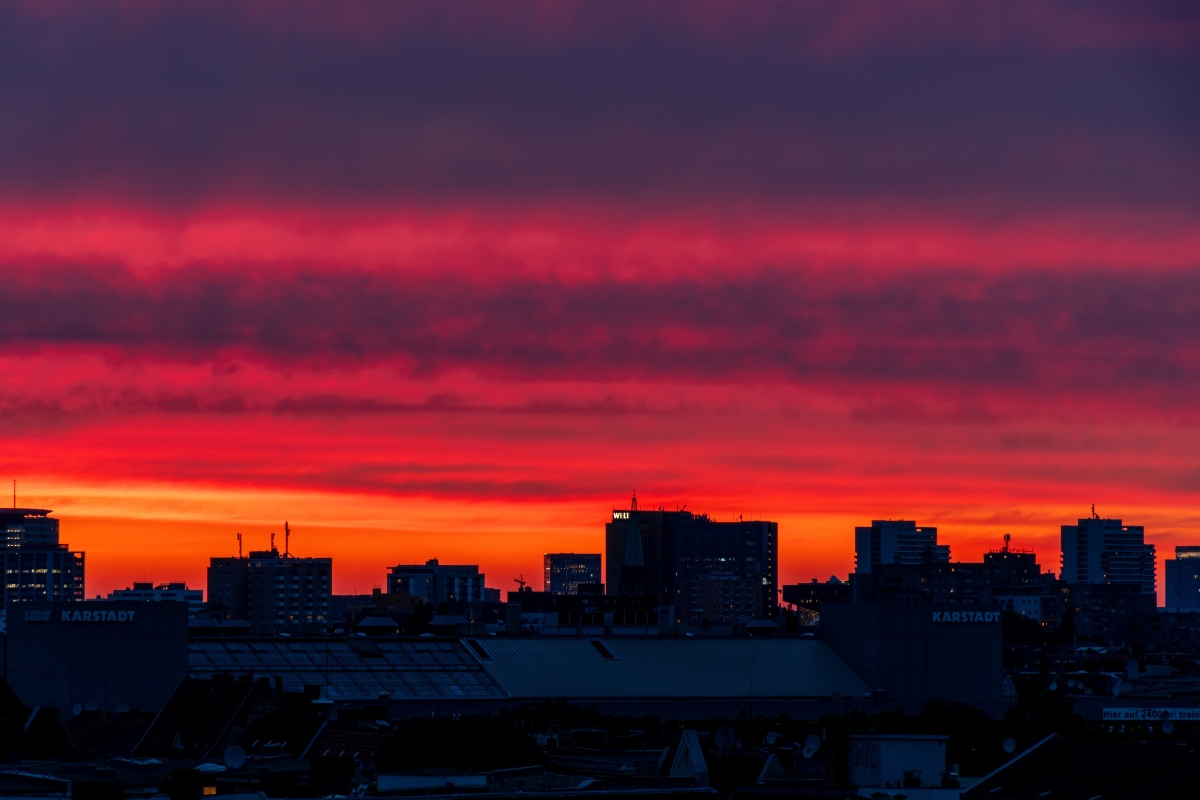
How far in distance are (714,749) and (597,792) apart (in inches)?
1483

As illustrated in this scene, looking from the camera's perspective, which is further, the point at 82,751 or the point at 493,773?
the point at 82,751

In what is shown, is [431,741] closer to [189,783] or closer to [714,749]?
[714,749]

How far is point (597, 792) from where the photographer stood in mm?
81938

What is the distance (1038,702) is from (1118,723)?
20.2 m

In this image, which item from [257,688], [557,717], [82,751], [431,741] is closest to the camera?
[431,741]

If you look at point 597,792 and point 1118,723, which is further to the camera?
→ point 1118,723

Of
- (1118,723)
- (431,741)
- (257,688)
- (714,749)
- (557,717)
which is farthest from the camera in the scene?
A: (557,717)

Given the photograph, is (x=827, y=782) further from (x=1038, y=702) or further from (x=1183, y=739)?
(x=1038, y=702)

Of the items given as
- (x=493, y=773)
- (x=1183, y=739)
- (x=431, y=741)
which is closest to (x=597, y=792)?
(x=493, y=773)

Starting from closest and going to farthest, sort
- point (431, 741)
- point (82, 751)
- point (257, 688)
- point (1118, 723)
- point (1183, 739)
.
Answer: point (431, 741)
point (1183, 739)
point (82, 751)
point (257, 688)
point (1118, 723)

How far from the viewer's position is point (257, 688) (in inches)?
6363

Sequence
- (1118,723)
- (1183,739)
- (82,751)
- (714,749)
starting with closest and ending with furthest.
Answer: (714,749) < (1183,739) < (82,751) < (1118,723)

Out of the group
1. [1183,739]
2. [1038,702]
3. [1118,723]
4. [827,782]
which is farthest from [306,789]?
[1038,702]

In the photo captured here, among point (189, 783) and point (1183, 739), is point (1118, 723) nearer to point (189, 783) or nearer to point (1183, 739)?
point (1183, 739)
